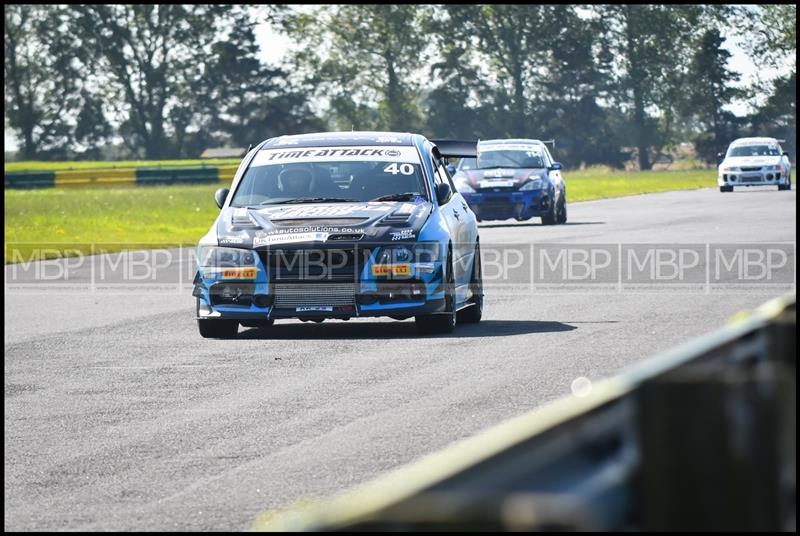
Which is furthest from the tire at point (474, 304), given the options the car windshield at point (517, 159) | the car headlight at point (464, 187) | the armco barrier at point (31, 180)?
the armco barrier at point (31, 180)

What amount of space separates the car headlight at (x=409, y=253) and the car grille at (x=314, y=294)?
11.8 inches

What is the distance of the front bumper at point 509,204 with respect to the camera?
28656 millimetres

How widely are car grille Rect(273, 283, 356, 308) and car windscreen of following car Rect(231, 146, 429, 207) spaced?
3.20ft

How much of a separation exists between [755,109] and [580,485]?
103745 mm

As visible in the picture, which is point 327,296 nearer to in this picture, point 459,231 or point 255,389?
point 459,231

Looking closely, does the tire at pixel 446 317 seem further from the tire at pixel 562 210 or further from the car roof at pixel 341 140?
the tire at pixel 562 210

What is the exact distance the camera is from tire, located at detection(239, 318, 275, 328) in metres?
12.0

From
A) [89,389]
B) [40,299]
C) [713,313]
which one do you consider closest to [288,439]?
[89,389]

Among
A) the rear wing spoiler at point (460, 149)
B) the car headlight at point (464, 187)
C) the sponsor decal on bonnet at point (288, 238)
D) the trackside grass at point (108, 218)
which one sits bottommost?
the trackside grass at point (108, 218)

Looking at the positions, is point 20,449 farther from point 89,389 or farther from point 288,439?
point 89,389

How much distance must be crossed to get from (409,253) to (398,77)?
90.6 m

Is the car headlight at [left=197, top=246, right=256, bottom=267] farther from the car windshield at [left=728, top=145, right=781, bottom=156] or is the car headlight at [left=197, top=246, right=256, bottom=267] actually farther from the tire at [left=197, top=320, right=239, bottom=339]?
the car windshield at [left=728, top=145, right=781, bottom=156]

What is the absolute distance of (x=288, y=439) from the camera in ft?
24.1

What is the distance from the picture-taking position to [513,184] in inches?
1134
